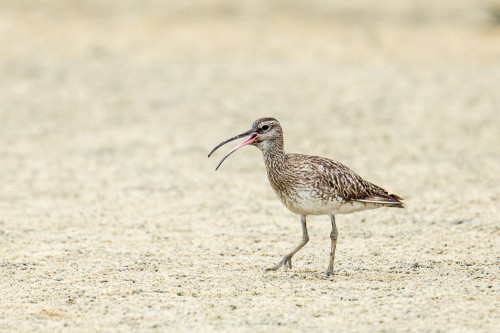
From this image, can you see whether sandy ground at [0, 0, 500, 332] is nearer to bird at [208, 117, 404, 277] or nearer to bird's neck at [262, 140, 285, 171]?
bird at [208, 117, 404, 277]

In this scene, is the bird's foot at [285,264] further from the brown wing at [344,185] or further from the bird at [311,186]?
the brown wing at [344,185]

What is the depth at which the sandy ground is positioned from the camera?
6785mm

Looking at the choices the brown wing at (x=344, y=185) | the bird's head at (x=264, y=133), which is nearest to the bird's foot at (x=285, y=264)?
the brown wing at (x=344, y=185)

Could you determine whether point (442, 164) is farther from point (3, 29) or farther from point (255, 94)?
point (3, 29)

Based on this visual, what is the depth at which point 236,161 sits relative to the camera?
12.4 meters

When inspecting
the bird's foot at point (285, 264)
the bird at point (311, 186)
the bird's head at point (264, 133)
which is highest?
the bird's head at point (264, 133)

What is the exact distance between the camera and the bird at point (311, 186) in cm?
738

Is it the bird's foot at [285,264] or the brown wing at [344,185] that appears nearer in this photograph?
the brown wing at [344,185]

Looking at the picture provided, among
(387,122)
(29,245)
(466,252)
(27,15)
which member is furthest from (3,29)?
(466,252)

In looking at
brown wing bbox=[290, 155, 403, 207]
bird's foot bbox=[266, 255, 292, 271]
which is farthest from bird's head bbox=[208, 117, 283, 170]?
bird's foot bbox=[266, 255, 292, 271]

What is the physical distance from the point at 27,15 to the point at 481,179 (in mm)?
12491

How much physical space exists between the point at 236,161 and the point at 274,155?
480 centimetres

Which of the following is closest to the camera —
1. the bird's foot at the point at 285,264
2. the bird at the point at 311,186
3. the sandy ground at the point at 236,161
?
the sandy ground at the point at 236,161

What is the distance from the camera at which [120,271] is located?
759 cm
